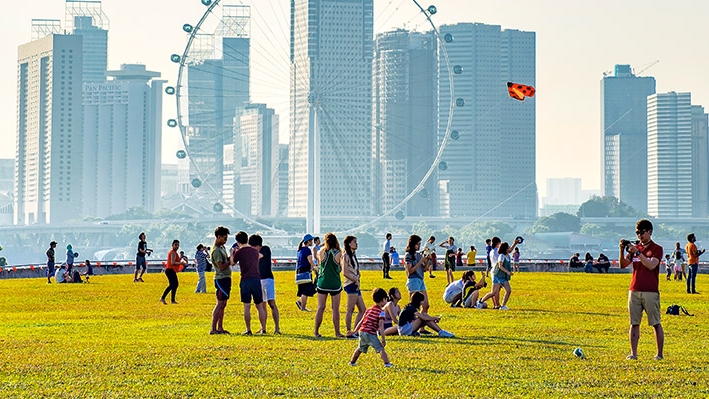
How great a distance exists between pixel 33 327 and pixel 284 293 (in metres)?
14.7

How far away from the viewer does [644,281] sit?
65.8ft

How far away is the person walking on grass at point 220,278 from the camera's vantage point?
80.6ft

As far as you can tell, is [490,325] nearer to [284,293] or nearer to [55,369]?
[55,369]

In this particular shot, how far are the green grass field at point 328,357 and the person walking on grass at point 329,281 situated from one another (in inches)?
23.5

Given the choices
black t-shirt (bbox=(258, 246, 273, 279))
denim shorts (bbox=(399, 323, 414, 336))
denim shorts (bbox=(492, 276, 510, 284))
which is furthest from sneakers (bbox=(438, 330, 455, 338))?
denim shorts (bbox=(492, 276, 510, 284))

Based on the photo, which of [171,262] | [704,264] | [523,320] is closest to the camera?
[523,320]

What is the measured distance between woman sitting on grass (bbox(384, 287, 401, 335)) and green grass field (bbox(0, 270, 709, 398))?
1.28 feet

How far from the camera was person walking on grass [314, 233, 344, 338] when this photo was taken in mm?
23688

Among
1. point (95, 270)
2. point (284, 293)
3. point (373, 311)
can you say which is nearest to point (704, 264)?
point (95, 270)

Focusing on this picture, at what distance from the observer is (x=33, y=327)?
27.0m

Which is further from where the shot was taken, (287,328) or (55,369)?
(287,328)

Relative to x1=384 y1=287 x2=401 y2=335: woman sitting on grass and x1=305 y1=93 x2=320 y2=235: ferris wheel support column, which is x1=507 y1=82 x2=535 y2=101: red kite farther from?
x1=305 y1=93 x2=320 y2=235: ferris wheel support column

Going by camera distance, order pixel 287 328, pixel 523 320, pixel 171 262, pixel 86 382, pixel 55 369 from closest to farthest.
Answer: pixel 86 382 < pixel 55 369 < pixel 287 328 < pixel 523 320 < pixel 171 262

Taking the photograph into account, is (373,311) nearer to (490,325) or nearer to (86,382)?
(86,382)
